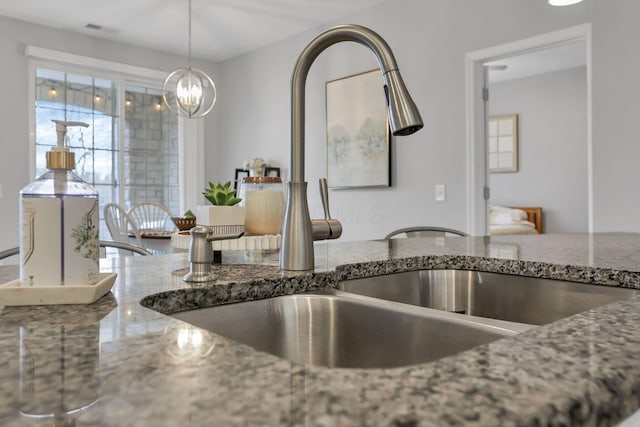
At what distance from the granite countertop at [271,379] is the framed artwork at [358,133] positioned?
3201 millimetres

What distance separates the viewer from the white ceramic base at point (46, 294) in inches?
26.7

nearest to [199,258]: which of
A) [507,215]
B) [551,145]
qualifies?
[507,215]

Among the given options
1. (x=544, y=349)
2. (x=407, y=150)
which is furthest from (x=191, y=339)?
(x=407, y=150)

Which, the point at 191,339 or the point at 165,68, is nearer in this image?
the point at 191,339

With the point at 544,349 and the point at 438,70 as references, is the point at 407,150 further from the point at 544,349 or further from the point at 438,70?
the point at 544,349

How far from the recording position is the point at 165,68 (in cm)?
520

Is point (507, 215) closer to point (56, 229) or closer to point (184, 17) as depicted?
point (184, 17)

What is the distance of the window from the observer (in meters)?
4.44

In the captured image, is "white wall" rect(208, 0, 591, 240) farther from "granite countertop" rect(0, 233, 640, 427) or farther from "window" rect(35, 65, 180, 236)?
"granite countertop" rect(0, 233, 640, 427)

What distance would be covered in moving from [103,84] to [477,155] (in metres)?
3.72

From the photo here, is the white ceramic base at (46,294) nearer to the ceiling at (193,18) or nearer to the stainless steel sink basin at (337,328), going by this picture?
the stainless steel sink basin at (337,328)

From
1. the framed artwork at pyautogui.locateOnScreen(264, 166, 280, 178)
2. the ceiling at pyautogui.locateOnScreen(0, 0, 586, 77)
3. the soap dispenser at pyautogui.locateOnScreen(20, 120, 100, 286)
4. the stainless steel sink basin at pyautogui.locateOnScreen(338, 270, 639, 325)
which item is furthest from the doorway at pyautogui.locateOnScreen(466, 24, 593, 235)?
the soap dispenser at pyautogui.locateOnScreen(20, 120, 100, 286)

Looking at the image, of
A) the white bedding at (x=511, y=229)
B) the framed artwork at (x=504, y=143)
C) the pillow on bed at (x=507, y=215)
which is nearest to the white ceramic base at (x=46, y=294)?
the white bedding at (x=511, y=229)

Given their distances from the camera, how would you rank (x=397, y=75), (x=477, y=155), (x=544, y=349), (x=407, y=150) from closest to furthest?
(x=544, y=349) → (x=397, y=75) → (x=477, y=155) → (x=407, y=150)
